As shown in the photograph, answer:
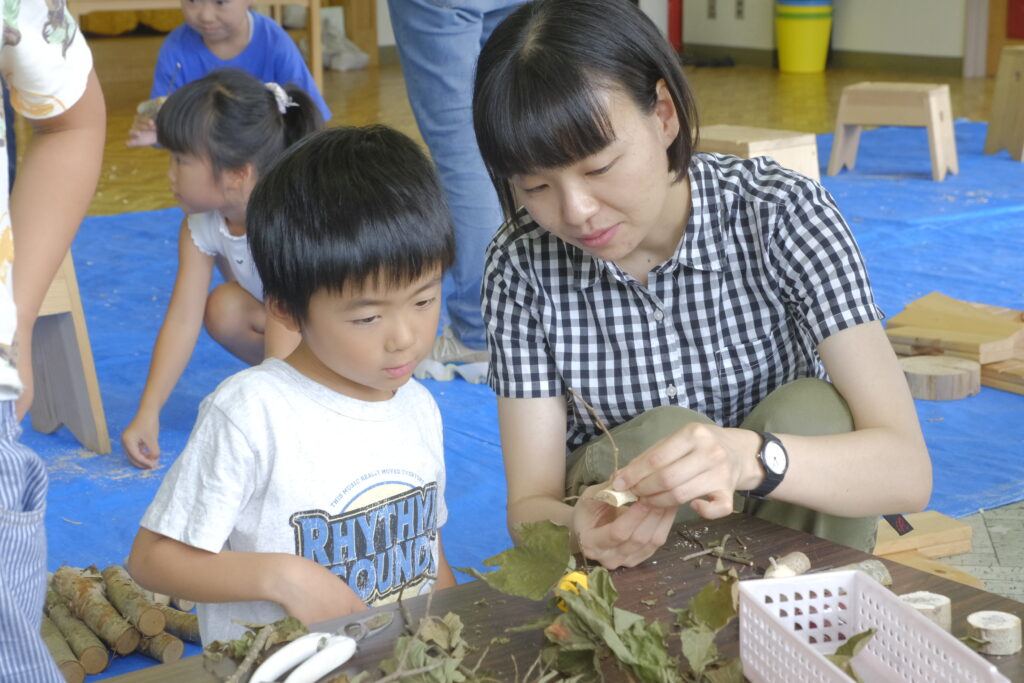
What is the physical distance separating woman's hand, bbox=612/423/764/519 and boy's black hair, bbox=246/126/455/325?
1.16 ft

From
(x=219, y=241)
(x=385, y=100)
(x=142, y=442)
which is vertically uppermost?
(x=219, y=241)

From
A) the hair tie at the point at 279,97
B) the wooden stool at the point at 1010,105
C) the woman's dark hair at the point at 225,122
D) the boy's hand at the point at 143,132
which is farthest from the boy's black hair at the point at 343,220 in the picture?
the wooden stool at the point at 1010,105

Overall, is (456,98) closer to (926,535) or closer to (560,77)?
(926,535)

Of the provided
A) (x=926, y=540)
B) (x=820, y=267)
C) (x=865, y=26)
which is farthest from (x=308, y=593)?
(x=865, y=26)

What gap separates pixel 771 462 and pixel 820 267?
0.29 metres

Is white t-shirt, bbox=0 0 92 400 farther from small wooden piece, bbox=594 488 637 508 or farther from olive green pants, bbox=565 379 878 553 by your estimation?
olive green pants, bbox=565 379 878 553

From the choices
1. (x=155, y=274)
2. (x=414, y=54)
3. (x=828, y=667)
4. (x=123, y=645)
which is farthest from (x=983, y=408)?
(x=155, y=274)

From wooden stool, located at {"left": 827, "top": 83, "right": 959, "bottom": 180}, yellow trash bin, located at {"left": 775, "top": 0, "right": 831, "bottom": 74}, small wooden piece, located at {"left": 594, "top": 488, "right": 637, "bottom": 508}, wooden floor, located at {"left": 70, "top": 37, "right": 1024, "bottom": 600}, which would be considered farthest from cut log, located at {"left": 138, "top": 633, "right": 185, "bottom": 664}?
yellow trash bin, located at {"left": 775, "top": 0, "right": 831, "bottom": 74}

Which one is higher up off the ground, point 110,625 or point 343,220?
point 343,220

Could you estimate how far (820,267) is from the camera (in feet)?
4.19

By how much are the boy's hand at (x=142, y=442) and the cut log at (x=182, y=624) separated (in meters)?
0.70

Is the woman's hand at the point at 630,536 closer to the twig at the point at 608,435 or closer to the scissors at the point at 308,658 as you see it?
the twig at the point at 608,435

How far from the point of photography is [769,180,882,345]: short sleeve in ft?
4.13

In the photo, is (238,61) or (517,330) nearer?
(517,330)
